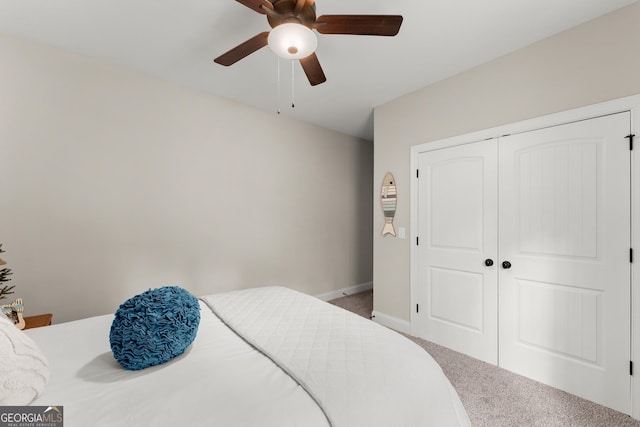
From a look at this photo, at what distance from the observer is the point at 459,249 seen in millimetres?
2596

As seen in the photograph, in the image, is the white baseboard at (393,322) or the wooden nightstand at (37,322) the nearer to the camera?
the wooden nightstand at (37,322)

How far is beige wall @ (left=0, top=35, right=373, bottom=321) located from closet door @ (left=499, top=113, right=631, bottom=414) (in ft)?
7.88

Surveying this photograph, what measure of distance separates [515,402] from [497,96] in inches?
92.7

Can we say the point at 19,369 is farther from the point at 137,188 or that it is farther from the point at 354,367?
the point at 137,188

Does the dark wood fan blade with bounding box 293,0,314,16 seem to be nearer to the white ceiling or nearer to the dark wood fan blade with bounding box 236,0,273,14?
→ the dark wood fan blade with bounding box 236,0,273,14

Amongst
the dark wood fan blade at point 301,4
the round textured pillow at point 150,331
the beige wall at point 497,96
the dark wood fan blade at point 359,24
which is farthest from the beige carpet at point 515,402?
the dark wood fan blade at point 301,4

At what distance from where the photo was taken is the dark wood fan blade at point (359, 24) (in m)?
1.44

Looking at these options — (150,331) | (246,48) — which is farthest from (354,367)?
(246,48)

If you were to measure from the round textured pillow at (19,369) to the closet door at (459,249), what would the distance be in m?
2.80

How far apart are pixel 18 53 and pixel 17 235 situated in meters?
1.38

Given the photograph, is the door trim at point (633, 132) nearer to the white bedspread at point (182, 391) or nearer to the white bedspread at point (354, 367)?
the white bedspread at point (354, 367)

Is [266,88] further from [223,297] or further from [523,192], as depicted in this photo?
[523,192]

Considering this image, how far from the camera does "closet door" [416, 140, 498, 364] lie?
2391 mm

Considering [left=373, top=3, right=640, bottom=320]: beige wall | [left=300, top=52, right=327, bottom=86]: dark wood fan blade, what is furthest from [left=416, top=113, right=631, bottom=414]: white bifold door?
[left=300, top=52, right=327, bottom=86]: dark wood fan blade
